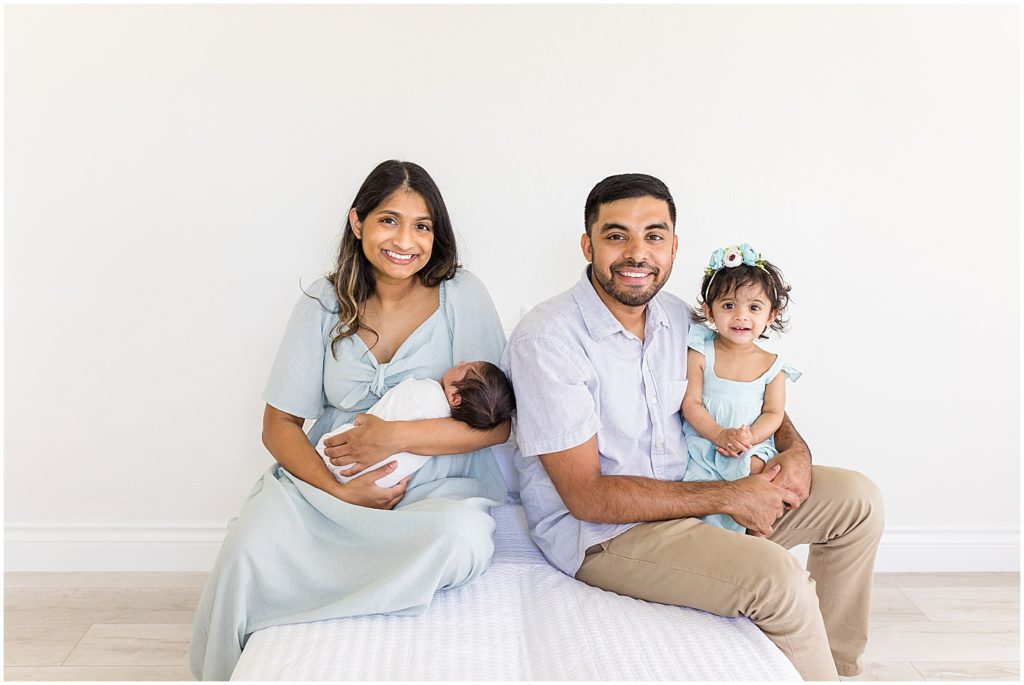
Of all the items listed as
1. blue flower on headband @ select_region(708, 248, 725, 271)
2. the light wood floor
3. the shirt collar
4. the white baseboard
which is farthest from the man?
the white baseboard

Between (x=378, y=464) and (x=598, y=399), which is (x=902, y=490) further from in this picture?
(x=378, y=464)

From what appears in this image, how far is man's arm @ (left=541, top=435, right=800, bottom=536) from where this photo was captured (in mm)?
1821

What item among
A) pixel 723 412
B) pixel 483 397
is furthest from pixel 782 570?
pixel 483 397

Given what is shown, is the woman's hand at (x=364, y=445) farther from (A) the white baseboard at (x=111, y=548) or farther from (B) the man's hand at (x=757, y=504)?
(A) the white baseboard at (x=111, y=548)

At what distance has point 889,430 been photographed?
9.32 feet

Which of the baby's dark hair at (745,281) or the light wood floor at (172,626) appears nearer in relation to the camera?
the baby's dark hair at (745,281)

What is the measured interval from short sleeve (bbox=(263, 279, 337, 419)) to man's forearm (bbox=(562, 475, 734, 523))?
716 millimetres

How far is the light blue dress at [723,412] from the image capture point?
198cm

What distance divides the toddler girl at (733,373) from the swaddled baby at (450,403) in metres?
0.43

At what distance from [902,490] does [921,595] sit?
340 mm

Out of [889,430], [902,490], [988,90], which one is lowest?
[902,490]

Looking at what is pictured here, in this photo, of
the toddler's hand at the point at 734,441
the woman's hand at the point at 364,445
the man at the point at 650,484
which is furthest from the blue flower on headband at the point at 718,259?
the woman's hand at the point at 364,445

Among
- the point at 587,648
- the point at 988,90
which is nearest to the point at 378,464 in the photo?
the point at 587,648

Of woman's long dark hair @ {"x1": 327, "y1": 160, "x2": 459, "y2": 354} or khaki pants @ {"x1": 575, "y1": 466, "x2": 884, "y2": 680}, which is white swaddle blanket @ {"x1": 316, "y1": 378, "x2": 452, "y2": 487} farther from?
khaki pants @ {"x1": 575, "y1": 466, "x2": 884, "y2": 680}
